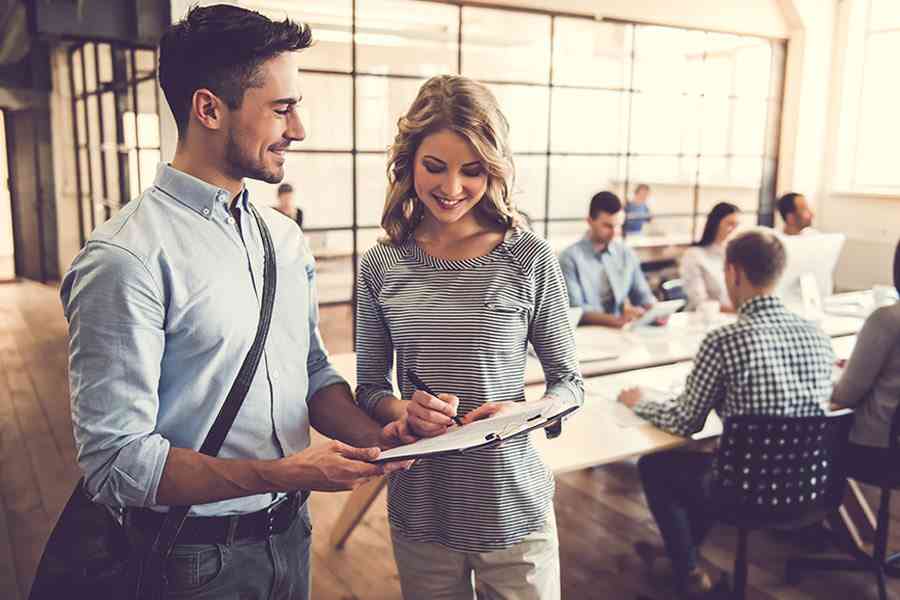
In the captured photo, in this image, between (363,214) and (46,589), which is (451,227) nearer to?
(46,589)

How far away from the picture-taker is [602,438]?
2426 millimetres

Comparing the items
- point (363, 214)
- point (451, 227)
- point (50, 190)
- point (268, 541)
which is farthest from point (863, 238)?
point (50, 190)

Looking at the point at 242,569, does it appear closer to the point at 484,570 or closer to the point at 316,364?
the point at 316,364

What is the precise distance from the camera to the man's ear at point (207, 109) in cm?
114

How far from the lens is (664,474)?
2.68m

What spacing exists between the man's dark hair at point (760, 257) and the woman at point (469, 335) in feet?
3.50

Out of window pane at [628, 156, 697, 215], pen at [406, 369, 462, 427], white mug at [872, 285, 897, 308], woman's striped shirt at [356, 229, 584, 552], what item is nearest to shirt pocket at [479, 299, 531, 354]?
woman's striped shirt at [356, 229, 584, 552]

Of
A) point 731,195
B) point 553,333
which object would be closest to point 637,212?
point 731,195

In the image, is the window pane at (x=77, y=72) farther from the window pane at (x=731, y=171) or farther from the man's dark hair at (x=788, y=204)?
the man's dark hair at (x=788, y=204)

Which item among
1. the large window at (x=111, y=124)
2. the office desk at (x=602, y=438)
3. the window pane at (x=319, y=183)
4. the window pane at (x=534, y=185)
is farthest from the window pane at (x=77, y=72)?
the office desk at (x=602, y=438)

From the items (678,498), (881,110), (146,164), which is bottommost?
(678,498)

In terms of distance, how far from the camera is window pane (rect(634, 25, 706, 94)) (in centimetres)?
720

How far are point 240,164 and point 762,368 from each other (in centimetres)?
170

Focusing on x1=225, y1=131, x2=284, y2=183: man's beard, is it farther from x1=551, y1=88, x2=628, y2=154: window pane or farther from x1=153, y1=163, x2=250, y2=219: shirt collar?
x1=551, y1=88, x2=628, y2=154: window pane
